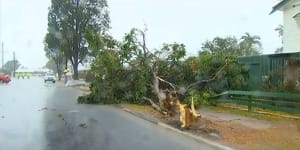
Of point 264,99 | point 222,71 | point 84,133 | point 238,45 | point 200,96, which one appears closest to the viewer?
point 84,133

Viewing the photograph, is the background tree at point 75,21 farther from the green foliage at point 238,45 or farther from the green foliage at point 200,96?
the green foliage at point 200,96

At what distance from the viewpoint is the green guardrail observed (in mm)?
17422

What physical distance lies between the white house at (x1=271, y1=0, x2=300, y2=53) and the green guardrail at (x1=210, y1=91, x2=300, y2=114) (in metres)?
7.43

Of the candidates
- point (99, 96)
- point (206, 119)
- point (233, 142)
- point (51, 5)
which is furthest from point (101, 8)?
point (233, 142)

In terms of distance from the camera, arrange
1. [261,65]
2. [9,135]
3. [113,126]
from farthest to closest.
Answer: [261,65], [113,126], [9,135]

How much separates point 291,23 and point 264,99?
35.7 ft

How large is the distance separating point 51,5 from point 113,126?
52.6m

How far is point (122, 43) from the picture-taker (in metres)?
26.5

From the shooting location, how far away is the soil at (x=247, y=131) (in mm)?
→ 12016

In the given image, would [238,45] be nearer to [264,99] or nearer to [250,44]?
[250,44]

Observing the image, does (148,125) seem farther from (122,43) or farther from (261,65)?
(122,43)

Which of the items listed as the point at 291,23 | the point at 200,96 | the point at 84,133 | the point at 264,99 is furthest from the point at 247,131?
the point at 291,23

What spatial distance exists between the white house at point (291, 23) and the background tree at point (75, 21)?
122ft

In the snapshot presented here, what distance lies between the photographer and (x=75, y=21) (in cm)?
6550
